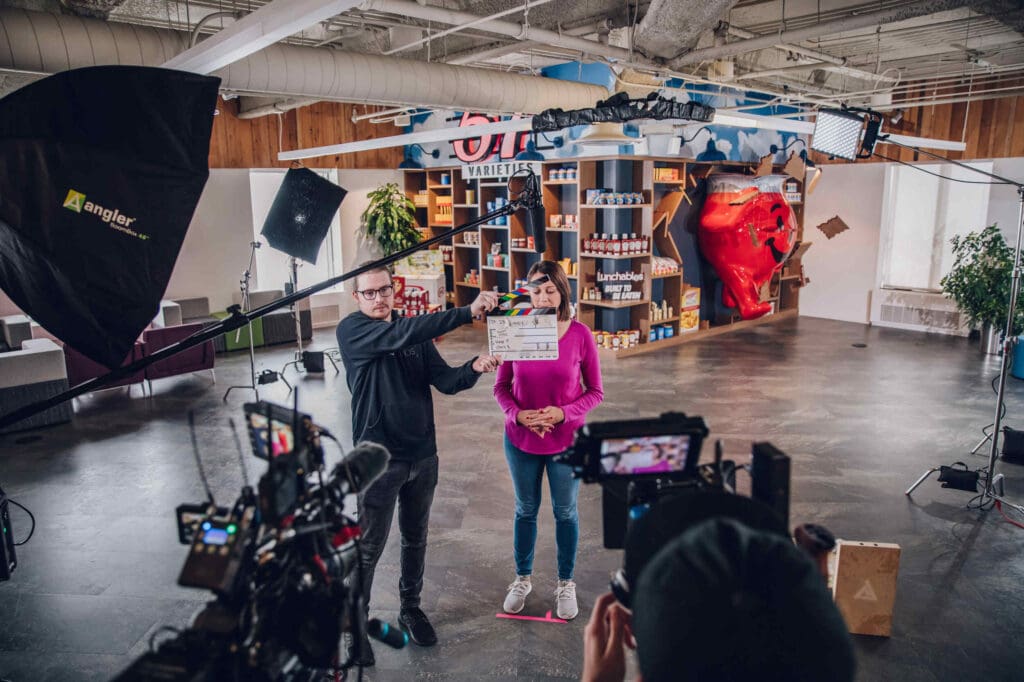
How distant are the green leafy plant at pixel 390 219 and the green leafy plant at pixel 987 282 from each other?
6915mm

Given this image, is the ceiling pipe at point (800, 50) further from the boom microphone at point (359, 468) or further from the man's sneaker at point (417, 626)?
the boom microphone at point (359, 468)

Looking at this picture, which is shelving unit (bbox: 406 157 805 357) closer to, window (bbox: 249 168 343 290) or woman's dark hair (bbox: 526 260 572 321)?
window (bbox: 249 168 343 290)

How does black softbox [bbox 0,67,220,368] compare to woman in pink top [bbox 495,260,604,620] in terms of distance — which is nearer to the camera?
black softbox [bbox 0,67,220,368]

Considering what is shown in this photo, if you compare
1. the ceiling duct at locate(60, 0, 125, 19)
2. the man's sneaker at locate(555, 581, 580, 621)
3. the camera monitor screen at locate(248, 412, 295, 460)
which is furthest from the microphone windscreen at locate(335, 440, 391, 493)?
the ceiling duct at locate(60, 0, 125, 19)

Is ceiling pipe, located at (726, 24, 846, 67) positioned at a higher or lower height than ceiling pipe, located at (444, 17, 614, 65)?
higher

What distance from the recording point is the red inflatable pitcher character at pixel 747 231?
891cm

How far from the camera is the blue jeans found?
3061 mm

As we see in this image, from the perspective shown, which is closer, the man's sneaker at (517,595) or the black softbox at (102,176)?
the black softbox at (102,176)

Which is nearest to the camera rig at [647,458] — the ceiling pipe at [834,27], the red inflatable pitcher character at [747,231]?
the ceiling pipe at [834,27]

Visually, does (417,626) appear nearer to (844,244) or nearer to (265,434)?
(265,434)

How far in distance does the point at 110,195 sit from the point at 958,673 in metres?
3.55

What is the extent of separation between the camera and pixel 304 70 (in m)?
5.14

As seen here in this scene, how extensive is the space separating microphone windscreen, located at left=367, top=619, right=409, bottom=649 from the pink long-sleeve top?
158 cm

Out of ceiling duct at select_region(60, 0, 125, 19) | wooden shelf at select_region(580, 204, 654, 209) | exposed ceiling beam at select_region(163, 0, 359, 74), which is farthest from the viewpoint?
wooden shelf at select_region(580, 204, 654, 209)
